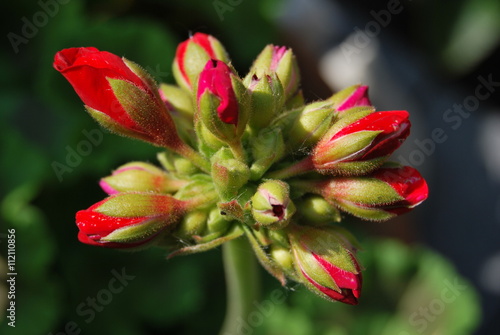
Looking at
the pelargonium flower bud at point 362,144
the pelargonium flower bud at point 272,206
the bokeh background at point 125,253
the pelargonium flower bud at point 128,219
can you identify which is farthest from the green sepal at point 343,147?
the bokeh background at point 125,253

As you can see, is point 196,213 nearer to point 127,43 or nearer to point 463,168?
point 127,43

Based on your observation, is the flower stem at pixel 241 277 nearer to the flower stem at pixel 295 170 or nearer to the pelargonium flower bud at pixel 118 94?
the flower stem at pixel 295 170

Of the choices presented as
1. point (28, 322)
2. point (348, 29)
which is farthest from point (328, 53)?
point (28, 322)

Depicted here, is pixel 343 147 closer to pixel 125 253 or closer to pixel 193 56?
pixel 193 56

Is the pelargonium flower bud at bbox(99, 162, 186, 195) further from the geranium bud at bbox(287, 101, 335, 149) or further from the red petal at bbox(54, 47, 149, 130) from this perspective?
the geranium bud at bbox(287, 101, 335, 149)

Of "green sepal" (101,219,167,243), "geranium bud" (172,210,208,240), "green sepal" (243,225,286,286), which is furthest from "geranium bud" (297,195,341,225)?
"green sepal" (101,219,167,243)

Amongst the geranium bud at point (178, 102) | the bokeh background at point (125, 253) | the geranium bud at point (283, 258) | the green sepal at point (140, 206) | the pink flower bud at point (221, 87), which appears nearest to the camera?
the pink flower bud at point (221, 87)

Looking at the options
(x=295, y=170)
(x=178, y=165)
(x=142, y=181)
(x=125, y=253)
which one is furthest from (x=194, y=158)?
(x=125, y=253)
